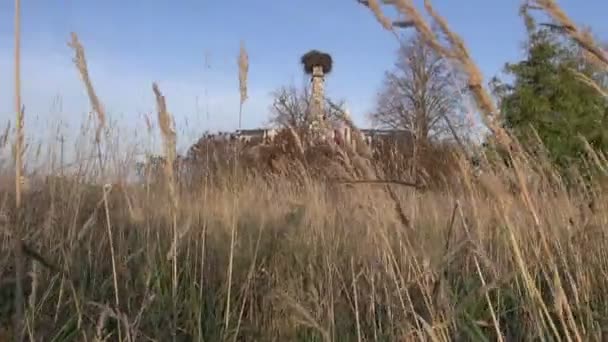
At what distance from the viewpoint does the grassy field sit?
1329mm

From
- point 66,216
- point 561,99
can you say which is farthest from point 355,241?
point 561,99

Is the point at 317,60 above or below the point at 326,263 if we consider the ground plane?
above

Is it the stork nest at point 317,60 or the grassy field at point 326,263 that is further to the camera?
the stork nest at point 317,60

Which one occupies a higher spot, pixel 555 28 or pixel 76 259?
pixel 555 28

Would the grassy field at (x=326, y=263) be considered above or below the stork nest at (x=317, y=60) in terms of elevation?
below

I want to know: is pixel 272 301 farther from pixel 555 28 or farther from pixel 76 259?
pixel 555 28

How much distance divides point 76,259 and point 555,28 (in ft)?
6.95

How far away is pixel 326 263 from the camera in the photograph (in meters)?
2.43

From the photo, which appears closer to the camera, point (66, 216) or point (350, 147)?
point (350, 147)

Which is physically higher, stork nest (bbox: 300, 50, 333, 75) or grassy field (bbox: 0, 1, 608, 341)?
stork nest (bbox: 300, 50, 333, 75)

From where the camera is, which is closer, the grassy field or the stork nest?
the grassy field

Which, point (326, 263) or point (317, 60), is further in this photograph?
point (317, 60)

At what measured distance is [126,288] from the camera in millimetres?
2344

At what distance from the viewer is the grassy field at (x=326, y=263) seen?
1329 millimetres
